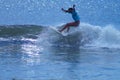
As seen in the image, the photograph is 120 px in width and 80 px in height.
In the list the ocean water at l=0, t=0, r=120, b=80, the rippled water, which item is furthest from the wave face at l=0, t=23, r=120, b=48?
the rippled water

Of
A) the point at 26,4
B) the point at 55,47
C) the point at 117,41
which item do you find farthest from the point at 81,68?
the point at 26,4

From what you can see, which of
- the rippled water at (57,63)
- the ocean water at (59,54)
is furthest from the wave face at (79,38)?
the rippled water at (57,63)

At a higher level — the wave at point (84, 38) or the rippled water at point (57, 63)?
the wave at point (84, 38)

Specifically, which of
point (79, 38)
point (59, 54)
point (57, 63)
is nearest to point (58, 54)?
point (59, 54)

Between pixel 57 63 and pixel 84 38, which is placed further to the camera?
pixel 84 38

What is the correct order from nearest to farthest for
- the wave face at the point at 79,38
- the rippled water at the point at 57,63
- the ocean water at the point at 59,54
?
the rippled water at the point at 57,63, the ocean water at the point at 59,54, the wave face at the point at 79,38

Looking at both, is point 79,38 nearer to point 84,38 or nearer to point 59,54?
point 84,38

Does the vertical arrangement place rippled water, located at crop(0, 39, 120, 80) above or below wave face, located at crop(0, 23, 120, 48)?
below

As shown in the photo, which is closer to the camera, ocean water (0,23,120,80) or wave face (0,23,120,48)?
ocean water (0,23,120,80)

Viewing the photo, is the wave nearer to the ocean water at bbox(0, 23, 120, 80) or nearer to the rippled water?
the ocean water at bbox(0, 23, 120, 80)

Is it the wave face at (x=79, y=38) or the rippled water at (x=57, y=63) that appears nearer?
the rippled water at (x=57, y=63)

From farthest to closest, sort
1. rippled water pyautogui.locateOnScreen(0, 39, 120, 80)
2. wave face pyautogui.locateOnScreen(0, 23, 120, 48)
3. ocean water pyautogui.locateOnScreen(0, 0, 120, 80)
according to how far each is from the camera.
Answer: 1. wave face pyautogui.locateOnScreen(0, 23, 120, 48)
2. ocean water pyautogui.locateOnScreen(0, 0, 120, 80)
3. rippled water pyautogui.locateOnScreen(0, 39, 120, 80)

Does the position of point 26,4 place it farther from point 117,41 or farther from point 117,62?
point 117,62

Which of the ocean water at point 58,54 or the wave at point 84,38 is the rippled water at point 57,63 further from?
the wave at point 84,38
